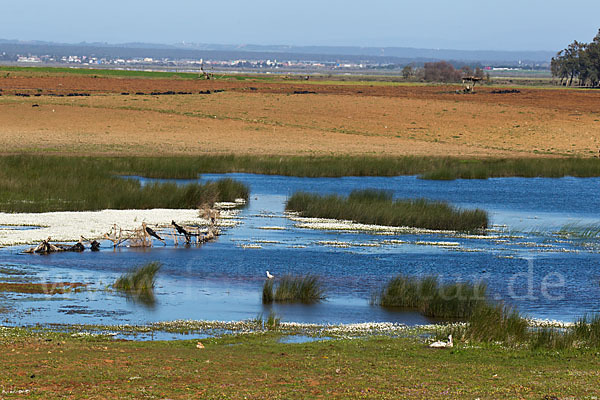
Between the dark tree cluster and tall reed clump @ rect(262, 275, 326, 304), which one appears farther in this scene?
the dark tree cluster

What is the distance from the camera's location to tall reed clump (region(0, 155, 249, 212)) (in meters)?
31.5

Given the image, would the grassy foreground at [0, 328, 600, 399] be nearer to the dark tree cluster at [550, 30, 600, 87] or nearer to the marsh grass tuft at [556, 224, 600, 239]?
the marsh grass tuft at [556, 224, 600, 239]

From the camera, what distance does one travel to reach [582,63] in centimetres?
17388

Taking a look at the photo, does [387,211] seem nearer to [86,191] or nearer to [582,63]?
[86,191]

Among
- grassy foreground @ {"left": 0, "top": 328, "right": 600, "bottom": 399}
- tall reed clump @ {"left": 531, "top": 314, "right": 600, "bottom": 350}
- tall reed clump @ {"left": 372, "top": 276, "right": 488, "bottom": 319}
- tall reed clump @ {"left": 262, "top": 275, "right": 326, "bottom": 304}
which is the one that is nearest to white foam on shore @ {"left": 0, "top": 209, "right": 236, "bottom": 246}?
tall reed clump @ {"left": 262, "top": 275, "right": 326, "bottom": 304}

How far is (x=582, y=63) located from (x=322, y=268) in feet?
535

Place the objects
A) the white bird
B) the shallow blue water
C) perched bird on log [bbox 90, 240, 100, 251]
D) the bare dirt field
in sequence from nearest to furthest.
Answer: the white bird < the shallow blue water < perched bird on log [bbox 90, 240, 100, 251] < the bare dirt field

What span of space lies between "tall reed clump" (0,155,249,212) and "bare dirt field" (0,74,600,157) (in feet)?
45.5

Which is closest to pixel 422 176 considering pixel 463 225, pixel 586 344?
pixel 463 225

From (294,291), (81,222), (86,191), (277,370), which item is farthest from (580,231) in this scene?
(277,370)

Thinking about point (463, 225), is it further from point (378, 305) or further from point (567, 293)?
point (378, 305)

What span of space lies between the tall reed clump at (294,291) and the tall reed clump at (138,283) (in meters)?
2.40

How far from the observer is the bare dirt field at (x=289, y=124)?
2254 inches

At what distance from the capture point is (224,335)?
14.6 meters
